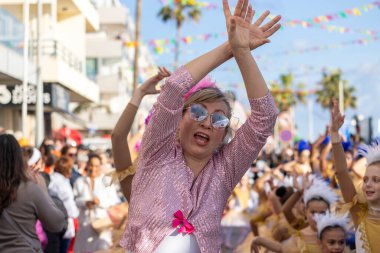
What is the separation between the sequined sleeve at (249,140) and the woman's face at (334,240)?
118 inches

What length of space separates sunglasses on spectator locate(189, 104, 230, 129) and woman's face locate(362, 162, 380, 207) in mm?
1855

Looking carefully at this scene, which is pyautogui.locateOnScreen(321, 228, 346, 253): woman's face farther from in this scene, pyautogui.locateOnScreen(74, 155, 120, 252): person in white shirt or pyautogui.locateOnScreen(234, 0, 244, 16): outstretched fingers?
pyautogui.locateOnScreen(74, 155, 120, 252): person in white shirt

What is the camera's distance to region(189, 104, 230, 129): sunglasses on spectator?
4.14 m

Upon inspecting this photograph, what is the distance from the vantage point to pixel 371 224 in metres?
5.73

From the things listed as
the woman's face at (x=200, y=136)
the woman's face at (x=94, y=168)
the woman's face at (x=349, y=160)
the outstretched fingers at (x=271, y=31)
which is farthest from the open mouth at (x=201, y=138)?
the woman's face at (x=349, y=160)

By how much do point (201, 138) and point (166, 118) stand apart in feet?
0.89

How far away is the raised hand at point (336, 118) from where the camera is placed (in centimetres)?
577

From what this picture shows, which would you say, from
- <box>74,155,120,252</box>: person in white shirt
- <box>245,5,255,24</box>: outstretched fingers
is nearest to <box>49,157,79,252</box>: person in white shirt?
<box>74,155,120,252</box>: person in white shirt

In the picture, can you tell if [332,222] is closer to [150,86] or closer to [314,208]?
[314,208]

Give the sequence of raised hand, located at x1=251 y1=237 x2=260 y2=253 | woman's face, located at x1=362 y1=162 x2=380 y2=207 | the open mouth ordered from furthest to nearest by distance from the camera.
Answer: raised hand, located at x1=251 y1=237 x2=260 y2=253
woman's face, located at x1=362 y1=162 x2=380 y2=207
the open mouth

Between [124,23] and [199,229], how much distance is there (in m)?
64.0

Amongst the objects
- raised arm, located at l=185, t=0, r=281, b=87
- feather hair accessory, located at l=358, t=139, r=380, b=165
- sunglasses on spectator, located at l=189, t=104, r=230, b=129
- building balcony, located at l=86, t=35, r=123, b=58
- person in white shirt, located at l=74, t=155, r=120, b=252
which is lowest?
person in white shirt, located at l=74, t=155, r=120, b=252

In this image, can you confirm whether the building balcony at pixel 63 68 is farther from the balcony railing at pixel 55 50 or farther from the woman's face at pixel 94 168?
the woman's face at pixel 94 168

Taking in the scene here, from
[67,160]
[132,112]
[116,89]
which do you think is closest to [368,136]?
[67,160]
